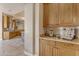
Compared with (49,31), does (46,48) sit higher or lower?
lower

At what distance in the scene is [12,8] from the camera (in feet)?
3.76

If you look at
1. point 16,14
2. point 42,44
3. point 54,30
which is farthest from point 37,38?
point 16,14

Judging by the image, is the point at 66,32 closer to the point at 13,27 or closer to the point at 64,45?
the point at 64,45

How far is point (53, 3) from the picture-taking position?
1.14m

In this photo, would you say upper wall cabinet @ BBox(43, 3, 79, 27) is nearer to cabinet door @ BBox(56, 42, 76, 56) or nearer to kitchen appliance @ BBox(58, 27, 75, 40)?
kitchen appliance @ BBox(58, 27, 75, 40)

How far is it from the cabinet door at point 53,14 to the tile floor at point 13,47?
38cm

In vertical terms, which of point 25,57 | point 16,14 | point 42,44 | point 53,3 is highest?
point 53,3

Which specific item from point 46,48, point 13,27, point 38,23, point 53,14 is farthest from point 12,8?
point 46,48

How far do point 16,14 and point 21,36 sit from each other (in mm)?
220

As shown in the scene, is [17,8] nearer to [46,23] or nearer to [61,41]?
[46,23]

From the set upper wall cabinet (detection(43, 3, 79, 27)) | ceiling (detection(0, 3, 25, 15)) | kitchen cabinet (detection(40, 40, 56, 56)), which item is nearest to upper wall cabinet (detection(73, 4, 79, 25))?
upper wall cabinet (detection(43, 3, 79, 27))

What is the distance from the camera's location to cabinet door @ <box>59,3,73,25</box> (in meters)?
1.16

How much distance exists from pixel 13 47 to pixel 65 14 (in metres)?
0.62

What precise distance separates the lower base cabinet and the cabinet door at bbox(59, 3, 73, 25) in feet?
0.76
